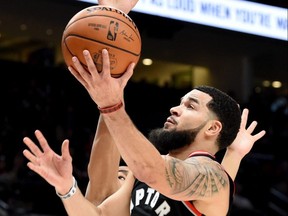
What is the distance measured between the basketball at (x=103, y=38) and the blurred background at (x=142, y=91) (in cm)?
327

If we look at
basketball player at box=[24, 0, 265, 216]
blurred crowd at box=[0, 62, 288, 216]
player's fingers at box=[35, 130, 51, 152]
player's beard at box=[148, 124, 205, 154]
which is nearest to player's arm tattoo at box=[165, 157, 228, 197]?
basketball player at box=[24, 0, 265, 216]

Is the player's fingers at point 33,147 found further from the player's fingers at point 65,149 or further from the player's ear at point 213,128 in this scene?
the player's ear at point 213,128

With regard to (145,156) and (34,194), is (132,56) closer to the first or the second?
(145,156)

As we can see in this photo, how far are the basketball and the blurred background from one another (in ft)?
10.7

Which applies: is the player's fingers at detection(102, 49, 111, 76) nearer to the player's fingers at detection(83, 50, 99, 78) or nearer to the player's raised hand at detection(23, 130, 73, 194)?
the player's fingers at detection(83, 50, 99, 78)

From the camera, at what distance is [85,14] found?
87.0 inches

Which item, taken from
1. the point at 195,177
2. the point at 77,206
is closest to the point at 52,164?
the point at 77,206

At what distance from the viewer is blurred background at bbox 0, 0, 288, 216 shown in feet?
22.8

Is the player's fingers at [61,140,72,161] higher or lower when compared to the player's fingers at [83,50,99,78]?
lower

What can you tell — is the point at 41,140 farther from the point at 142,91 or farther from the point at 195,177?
the point at 142,91

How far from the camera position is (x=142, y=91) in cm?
982

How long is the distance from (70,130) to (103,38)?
6211 mm

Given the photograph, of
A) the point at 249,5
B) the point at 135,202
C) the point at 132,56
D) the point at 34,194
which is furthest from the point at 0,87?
the point at 132,56

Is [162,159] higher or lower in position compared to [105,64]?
lower
